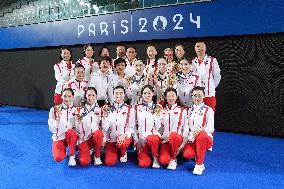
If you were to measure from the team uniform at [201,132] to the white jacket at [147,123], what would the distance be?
409 mm

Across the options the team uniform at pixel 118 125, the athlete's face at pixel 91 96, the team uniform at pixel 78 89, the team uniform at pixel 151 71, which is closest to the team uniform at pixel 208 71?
the team uniform at pixel 151 71

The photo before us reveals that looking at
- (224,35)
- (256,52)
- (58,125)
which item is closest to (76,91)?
(58,125)

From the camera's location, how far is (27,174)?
3.94 metres

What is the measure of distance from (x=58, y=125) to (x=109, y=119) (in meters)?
0.66

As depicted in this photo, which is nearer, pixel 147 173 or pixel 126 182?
pixel 126 182

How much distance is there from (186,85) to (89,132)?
4.98 ft

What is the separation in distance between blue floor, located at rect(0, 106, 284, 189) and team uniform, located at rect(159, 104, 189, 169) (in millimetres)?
161

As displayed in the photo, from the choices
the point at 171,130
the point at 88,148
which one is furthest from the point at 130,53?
the point at 88,148

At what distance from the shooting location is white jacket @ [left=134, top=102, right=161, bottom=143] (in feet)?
14.2

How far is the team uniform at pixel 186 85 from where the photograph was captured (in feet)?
15.8

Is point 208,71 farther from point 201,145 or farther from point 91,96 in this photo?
point 91,96

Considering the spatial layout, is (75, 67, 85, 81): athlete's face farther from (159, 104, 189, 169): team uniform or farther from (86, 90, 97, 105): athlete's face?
(159, 104, 189, 169): team uniform

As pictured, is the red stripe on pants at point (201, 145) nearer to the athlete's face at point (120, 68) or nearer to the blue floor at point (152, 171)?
the blue floor at point (152, 171)

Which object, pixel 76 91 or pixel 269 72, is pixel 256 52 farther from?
pixel 76 91
